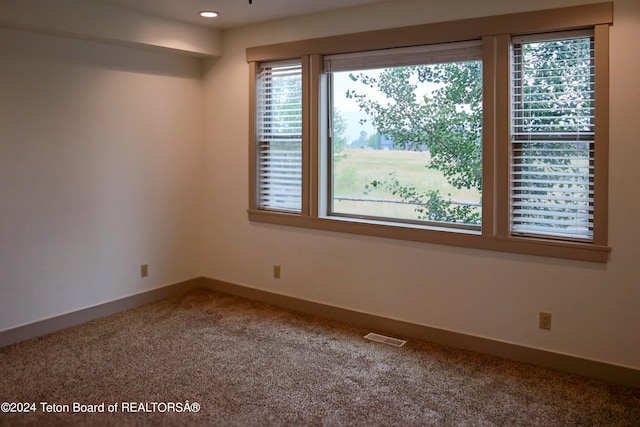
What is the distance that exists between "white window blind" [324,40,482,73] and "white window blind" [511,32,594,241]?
332 mm

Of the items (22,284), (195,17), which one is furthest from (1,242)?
(195,17)

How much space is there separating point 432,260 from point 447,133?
0.91 meters

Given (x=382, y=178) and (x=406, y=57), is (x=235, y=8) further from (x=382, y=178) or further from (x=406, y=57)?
(x=382, y=178)

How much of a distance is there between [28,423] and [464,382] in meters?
2.39

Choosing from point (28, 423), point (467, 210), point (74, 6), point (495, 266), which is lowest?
point (28, 423)

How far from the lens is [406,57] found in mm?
4051

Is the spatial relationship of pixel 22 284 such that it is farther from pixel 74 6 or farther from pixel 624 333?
pixel 624 333

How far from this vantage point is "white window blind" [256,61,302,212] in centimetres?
471

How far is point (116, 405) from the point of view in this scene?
9.91 ft

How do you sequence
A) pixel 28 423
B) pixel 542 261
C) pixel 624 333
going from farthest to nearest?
pixel 542 261, pixel 624 333, pixel 28 423

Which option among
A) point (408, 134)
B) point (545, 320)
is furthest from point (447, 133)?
point (545, 320)

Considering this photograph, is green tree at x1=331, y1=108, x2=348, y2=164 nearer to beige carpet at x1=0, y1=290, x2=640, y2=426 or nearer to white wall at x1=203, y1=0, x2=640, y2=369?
white wall at x1=203, y1=0, x2=640, y2=369

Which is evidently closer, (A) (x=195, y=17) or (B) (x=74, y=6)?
(B) (x=74, y=6)

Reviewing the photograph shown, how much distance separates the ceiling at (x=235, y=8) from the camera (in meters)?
4.06
